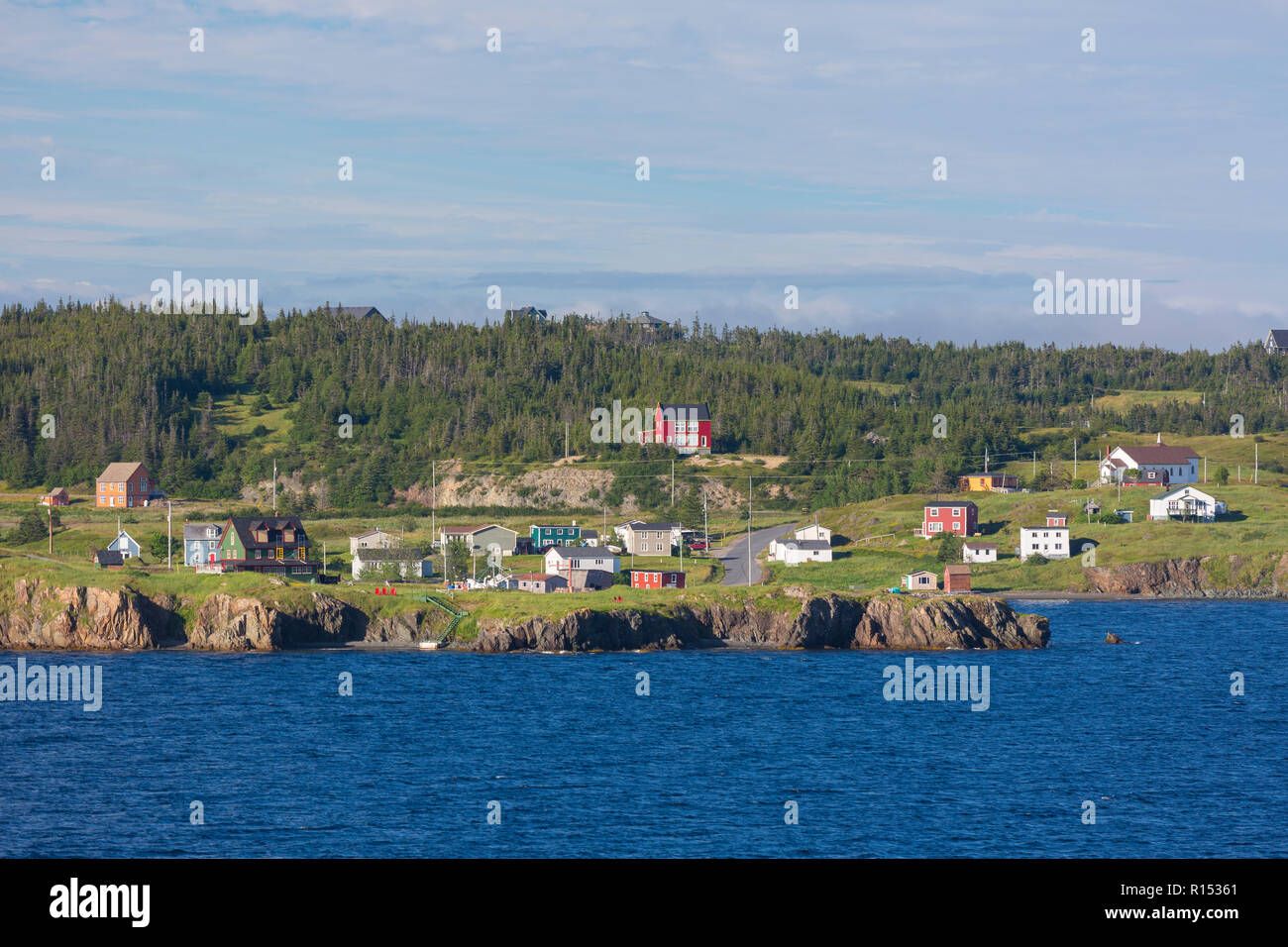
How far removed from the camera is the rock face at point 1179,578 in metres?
139

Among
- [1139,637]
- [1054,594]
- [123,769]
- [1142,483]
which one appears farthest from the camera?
[1142,483]

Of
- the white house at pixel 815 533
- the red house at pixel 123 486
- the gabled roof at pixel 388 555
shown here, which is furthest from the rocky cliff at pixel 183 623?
the red house at pixel 123 486

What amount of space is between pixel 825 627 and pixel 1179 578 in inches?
2179

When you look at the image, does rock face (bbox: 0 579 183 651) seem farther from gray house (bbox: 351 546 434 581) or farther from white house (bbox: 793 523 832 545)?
white house (bbox: 793 523 832 545)

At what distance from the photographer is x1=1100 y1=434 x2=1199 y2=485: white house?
591ft

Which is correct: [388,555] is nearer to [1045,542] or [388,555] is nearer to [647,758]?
[647,758]

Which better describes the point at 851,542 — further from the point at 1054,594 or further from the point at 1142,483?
the point at 1142,483

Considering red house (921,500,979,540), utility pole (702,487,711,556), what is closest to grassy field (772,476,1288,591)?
red house (921,500,979,540)

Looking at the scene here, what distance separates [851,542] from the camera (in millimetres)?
150875

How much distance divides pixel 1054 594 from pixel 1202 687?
45.6 metres

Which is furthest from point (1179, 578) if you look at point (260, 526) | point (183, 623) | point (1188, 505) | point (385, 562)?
point (183, 623)

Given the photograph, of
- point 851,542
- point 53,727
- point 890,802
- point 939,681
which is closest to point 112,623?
point 53,727

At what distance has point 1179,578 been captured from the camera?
139750 mm

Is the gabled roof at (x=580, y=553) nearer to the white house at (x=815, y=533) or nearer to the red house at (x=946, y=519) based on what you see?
the white house at (x=815, y=533)
